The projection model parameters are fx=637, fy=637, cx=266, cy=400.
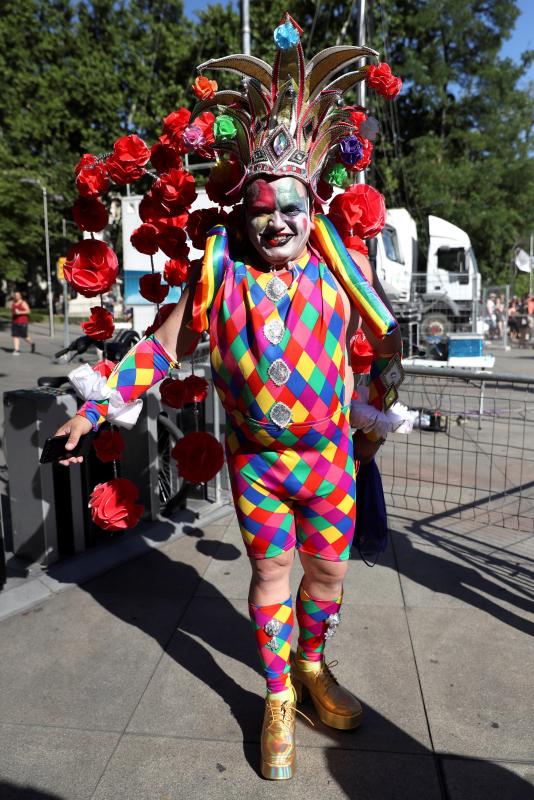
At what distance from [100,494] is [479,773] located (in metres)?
1.73

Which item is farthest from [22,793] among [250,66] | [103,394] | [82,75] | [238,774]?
[82,75]

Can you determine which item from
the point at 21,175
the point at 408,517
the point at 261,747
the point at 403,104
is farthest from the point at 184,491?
the point at 403,104

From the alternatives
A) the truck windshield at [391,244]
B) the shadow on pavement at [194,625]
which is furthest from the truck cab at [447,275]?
the shadow on pavement at [194,625]

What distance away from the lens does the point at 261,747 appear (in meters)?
2.15

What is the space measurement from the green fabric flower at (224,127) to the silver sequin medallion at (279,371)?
80cm

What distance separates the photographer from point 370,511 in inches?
99.6

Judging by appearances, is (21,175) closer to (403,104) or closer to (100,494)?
(403,104)

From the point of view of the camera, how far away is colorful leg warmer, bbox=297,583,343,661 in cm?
232

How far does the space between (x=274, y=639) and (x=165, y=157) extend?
6.35 feet

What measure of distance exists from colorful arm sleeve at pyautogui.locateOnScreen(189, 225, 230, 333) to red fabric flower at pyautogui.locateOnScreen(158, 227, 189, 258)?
0.52 m

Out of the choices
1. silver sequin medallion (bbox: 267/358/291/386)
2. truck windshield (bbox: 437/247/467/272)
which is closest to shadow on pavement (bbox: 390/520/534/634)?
silver sequin medallion (bbox: 267/358/291/386)

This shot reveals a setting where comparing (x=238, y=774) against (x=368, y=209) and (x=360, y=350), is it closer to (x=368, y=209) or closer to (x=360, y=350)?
(x=360, y=350)

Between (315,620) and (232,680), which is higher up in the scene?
(315,620)

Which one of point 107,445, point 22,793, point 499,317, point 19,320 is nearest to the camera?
point 22,793
